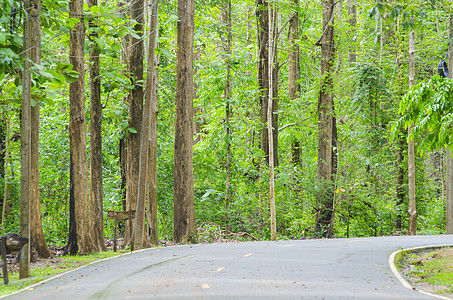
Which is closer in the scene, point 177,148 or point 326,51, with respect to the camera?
point 177,148

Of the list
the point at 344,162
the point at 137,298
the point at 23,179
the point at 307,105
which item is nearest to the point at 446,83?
the point at 137,298

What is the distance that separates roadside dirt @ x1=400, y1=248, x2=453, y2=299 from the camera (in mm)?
9148

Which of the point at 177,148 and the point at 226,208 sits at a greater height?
the point at 177,148

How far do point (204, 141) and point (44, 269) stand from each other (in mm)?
15152

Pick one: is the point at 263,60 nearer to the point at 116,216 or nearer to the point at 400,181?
the point at 400,181

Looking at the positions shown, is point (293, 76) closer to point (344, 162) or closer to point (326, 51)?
point (326, 51)

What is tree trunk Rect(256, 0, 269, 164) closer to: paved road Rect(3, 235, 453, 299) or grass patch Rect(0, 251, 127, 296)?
grass patch Rect(0, 251, 127, 296)

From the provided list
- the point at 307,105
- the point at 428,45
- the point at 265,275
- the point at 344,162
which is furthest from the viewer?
the point at 307,105

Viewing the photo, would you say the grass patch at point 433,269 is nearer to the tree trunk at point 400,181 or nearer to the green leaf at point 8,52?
the green leaf at point 8,52

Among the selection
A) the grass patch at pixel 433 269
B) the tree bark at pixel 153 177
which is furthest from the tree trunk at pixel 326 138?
the grass patch at pixel 433 269

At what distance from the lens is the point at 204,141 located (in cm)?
2705

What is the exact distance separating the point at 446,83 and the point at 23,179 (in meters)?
9.20

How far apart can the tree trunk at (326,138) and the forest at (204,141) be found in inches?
2.7

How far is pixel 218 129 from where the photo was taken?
A: 26234mm
